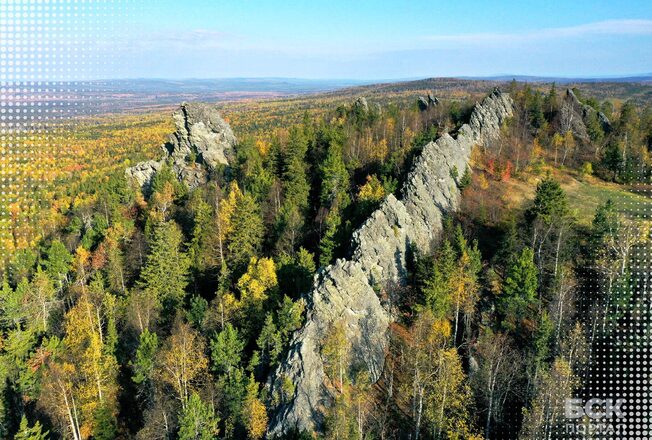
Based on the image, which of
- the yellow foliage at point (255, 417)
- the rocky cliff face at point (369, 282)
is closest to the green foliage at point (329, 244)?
the rocky cliff face at point (369, 282)

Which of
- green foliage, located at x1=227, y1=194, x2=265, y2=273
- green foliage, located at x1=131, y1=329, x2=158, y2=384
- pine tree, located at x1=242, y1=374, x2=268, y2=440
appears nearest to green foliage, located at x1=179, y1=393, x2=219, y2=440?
pine tree, located at x1=242, y1=374, x2=268, y2=440

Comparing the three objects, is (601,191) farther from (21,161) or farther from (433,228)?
(21,161)

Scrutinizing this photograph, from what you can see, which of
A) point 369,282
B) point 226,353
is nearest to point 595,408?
point 369,282

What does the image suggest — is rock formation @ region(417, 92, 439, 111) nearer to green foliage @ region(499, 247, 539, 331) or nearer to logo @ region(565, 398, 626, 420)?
green foliage @ region(499, 247, 539, 331)

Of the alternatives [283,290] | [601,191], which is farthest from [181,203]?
[601,191]

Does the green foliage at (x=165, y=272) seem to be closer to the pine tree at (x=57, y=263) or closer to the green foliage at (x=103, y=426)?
the pine tree at (x=57, y=263)

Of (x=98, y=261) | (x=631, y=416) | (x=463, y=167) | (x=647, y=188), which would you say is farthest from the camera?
(x=647, y=188)

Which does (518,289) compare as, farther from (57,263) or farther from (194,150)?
(194,150)
